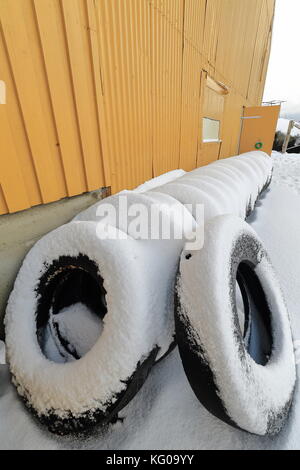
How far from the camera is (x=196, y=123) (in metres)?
5.20

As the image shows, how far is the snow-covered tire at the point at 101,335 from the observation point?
1026 millimetres

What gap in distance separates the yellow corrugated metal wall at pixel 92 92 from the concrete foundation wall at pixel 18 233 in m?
0.09

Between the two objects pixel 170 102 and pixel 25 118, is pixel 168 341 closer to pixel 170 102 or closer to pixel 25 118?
pixel 25 118

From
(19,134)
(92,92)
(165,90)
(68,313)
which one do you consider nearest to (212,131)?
(165,90)

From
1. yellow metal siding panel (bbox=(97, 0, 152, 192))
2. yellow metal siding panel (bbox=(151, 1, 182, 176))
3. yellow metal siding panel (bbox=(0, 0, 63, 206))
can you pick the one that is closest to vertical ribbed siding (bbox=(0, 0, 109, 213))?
yellow metal siding panel (bbox=(0, 0, 63, 206))

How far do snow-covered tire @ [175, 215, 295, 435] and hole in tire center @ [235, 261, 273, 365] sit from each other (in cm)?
17

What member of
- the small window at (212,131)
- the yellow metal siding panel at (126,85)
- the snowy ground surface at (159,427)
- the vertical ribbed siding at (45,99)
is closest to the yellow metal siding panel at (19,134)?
the vertical ribbed siding at (45,99)

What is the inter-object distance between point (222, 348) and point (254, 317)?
0.91 meters

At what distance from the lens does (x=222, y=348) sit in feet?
3.05

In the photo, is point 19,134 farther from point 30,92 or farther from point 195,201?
point 195,201

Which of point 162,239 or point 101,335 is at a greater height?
point 162,239

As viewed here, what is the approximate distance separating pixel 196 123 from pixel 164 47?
76.0 inches

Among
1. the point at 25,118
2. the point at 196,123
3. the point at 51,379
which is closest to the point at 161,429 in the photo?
the point at 51,379

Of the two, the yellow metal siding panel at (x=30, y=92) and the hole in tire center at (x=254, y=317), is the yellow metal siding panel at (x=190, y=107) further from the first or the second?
the hole in tire center at (x=254, y=317)
